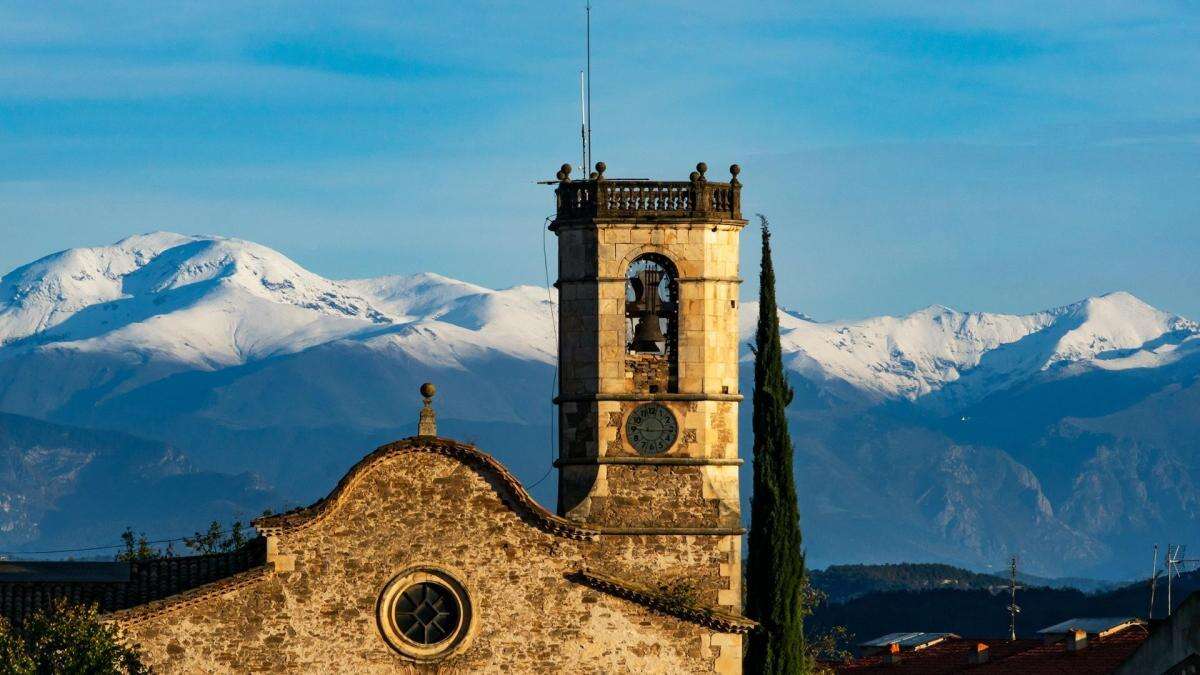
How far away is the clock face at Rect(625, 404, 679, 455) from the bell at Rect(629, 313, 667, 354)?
1.60m

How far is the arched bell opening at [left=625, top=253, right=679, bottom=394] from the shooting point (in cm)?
5944

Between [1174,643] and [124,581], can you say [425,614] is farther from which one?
[1174,643]

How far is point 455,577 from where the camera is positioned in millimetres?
54000

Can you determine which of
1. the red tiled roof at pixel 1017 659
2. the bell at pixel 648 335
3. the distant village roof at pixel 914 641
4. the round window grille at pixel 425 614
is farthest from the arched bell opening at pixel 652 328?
the distant village roof at pixel 914 641

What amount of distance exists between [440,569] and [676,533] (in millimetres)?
6803

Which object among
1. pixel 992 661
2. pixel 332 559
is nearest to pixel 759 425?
pixel 332 559

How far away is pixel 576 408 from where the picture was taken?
5938 centimetres

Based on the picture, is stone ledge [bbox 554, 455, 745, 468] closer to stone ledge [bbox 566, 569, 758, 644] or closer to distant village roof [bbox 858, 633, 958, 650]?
stone ledge [bbox 566, 569, 758, 644]

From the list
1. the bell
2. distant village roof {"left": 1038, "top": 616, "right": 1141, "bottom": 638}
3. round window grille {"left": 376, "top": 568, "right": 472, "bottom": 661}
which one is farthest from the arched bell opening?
distant village roof {"left": 1038, "top": 616, "right": 1141, "bottom": 638}

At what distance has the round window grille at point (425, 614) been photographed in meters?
53.7

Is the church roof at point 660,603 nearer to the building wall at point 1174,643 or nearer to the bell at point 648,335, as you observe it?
the bell at point 648,335

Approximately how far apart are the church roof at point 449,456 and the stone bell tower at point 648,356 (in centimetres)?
451

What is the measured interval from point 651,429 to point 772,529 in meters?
4.24

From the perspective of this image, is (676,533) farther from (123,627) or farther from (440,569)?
(123,627)
